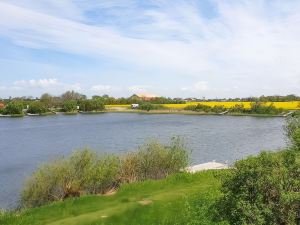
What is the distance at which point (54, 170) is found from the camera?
21.9 meters

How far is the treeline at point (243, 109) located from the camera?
349ft

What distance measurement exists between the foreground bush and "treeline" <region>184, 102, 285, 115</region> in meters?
86.3

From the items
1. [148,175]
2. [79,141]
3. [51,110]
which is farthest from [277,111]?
[148,175]

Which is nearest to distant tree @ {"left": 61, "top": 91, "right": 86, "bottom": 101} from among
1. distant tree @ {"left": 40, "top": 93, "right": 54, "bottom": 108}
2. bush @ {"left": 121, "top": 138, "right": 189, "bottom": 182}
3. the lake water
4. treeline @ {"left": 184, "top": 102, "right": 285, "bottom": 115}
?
distant tree @ {"left": 40, "top": 93, "right": 54, "bottom": 108}

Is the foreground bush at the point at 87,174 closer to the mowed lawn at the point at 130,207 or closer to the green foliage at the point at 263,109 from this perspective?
→ the mowed lawn at the point at 130,207

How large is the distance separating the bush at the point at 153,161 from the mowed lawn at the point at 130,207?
2187 millimetres

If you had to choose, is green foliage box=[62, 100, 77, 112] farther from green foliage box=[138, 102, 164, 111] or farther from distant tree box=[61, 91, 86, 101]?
distant tree box=[61, 91, 86, 101]

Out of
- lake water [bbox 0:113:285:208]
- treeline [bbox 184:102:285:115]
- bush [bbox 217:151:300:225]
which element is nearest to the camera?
bush [bbox 217:151:300:225]

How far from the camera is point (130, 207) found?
17016 mm

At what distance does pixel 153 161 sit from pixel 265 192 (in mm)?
16481

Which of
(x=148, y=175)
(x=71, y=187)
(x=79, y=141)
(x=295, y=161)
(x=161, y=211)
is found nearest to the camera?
(x=295, y=161)

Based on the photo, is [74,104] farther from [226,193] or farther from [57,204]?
[226,193]

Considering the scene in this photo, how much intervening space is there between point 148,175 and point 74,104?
120 metres

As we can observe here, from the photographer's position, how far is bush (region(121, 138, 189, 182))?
24078mm
